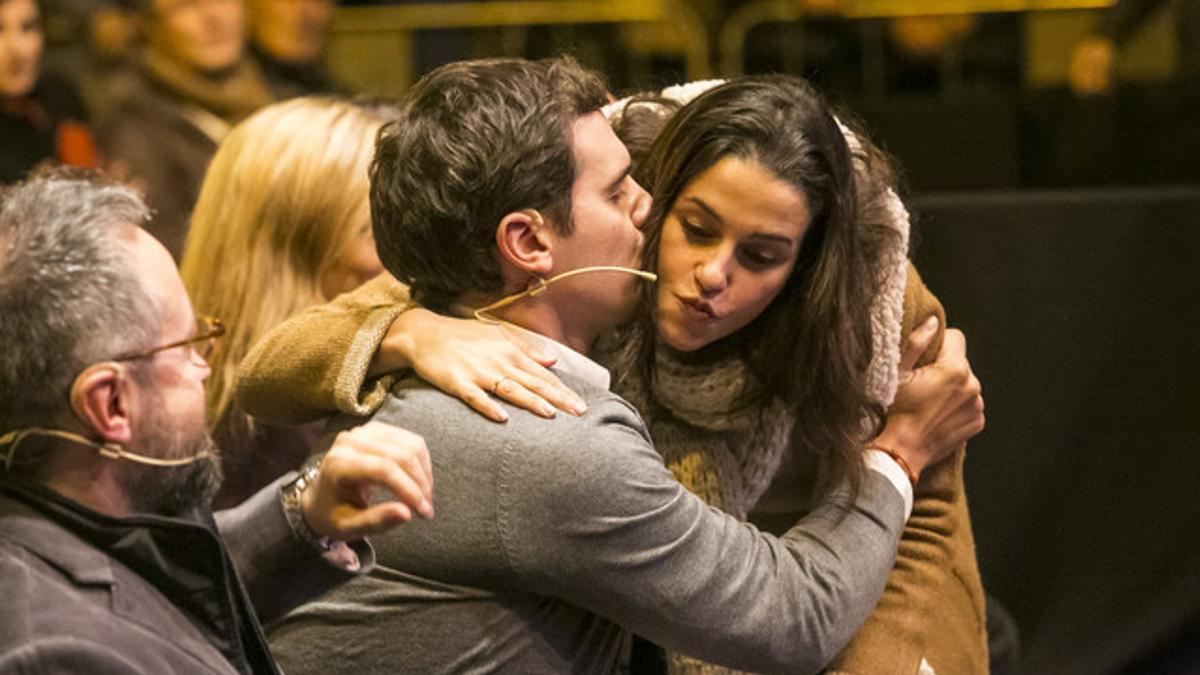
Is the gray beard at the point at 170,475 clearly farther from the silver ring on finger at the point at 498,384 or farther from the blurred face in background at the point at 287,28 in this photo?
the blurred face in background at the point at 287,28

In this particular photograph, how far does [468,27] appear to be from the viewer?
692 cm

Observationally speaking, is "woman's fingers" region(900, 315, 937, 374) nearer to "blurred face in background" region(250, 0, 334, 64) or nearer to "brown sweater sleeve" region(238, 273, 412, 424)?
"brown sweater sleeve" region(238, 273, 412, 424)

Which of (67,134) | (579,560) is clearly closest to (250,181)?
(579,560)

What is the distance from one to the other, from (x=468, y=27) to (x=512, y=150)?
4.91 meters

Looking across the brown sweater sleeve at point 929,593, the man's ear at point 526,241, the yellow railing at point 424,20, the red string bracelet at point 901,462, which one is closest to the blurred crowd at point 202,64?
the yellow railing at point 424,20

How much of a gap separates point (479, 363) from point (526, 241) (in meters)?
0.15

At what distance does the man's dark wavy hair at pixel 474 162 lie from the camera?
211 cm

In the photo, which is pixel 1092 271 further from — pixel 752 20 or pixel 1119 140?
pixel 752 20

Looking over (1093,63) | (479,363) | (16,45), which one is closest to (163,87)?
(16,45)

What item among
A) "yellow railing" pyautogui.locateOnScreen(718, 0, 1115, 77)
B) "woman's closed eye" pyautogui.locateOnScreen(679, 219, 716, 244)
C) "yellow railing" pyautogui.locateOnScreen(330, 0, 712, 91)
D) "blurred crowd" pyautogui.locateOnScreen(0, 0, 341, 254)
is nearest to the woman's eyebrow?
"woman's closed eye" pyautogui.locateOnScreen(679, 219, 716, 244)

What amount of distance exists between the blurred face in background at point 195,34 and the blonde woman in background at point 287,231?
1874mm

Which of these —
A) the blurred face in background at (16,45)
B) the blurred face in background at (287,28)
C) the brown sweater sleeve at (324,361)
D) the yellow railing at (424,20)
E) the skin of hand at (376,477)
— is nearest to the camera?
the skin of hand at (376,477)

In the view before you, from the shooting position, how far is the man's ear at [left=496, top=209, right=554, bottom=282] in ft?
6.92

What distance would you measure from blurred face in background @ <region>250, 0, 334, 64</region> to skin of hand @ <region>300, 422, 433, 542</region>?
12.6 ft
